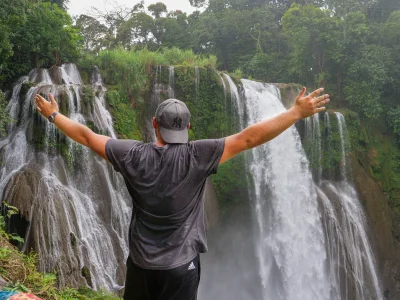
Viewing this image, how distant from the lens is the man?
1641mm

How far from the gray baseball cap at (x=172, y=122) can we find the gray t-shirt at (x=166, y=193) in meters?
0.04

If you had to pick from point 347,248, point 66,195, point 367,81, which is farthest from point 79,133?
point 367,81

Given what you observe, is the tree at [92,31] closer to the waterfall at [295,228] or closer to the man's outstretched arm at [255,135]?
the waterfall at [295,228]

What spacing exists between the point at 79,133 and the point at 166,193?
0.55 m

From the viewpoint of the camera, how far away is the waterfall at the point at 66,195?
21.7 ft

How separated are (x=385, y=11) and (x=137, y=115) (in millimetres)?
15682

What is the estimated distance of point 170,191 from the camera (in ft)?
5.34

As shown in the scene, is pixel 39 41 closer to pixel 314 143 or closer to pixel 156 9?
pixel 314 143

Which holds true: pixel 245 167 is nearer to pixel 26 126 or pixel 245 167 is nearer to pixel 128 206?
pixel 128 206

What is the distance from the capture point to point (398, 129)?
52.3ft

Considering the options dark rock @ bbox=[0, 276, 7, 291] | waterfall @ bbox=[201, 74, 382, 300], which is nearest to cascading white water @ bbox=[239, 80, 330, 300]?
waterfall @ bbox=[201, 74, 382, 300]

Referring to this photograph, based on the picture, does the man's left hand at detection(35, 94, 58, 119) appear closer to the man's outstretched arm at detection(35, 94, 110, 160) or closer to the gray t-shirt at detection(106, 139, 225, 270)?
the man's outstretched arm at detection(35, 94, 110, 160)

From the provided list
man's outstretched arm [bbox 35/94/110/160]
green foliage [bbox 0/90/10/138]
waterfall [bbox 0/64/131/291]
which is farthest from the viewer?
green foliage [bbox 0/90/10/138]

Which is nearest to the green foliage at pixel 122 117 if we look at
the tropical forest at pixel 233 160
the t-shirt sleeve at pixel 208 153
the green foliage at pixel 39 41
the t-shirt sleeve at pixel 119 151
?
the tropical forest at pixel 233 160
